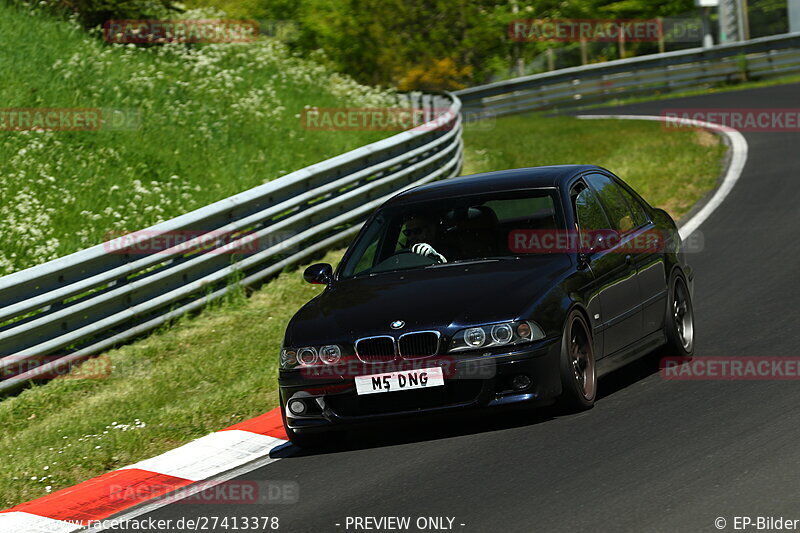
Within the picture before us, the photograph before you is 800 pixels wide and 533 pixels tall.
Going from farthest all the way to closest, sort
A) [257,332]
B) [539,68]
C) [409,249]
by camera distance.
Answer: [539,68], [257,332], [409,249]

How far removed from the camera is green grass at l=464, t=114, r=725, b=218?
17.4 m

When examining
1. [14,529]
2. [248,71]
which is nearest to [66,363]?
[14,529]

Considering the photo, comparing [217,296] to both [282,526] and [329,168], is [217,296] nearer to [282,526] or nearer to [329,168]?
[329,168]

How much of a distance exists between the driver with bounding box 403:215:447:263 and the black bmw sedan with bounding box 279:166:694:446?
10 mm

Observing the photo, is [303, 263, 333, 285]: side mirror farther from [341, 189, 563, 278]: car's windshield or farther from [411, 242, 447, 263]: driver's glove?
[411, 242, 447, 263]: driver's glove

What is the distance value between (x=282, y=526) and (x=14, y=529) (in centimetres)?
168

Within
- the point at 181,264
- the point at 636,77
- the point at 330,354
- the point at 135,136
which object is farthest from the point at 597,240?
the point at 636,77

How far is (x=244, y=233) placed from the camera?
1296 cm

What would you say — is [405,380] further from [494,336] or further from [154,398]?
[154,398]

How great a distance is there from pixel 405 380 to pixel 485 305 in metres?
0.64

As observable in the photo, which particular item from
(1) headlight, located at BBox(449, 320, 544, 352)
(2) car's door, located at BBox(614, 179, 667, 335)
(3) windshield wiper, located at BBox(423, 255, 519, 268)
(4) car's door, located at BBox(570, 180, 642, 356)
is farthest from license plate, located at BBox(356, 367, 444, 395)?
(2) car's door, located at BBox(614, 179, 667, 335)

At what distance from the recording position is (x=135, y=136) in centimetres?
1775

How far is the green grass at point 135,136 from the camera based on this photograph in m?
14.6

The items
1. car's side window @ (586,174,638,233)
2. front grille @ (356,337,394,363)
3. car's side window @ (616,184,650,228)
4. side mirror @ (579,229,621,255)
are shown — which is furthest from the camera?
car's side window @ (616,184,650,228)
